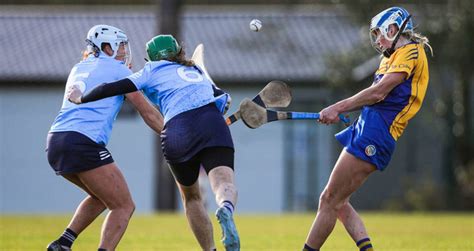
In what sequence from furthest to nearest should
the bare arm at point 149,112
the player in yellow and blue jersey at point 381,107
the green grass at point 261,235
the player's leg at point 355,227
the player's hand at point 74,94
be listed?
the green grass at point 261,235 → the player's leg at point 355,227 → the bare arm at point 149,112 → the player in yellow and blue jersey at point 381,107 → the player's hand at point 74,94

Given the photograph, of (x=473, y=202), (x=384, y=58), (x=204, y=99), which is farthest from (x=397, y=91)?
(x=473, y=202)

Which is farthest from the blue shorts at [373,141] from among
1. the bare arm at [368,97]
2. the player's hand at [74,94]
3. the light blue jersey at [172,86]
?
the player's hand at [74,94]

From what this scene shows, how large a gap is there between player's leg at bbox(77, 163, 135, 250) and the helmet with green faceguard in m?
1.02

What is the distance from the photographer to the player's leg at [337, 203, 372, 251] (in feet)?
32.9

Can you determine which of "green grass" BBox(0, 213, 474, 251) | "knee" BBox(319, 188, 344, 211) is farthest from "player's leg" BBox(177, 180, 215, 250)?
"green grass" BBox(0, 213, 474, 251)

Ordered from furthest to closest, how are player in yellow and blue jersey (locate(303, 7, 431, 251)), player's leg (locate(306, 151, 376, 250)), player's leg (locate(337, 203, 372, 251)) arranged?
player's leg (locate(337, 203, 372, 251))
player's leg (locate(306, 151, 376, 250))
player in yellow and blue jersey (locate(303, 7, 431, 251))

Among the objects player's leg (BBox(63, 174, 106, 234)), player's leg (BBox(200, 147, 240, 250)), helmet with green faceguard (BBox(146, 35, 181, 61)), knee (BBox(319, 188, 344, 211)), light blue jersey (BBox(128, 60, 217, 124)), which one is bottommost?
player's leg (BBox(63, 174, 106, 234))

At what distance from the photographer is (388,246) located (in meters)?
14.2

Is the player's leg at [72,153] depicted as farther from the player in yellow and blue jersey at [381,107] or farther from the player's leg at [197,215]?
the player in yellow and blue jersey at [381,107]

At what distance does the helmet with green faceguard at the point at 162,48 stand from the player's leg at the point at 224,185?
0.93m

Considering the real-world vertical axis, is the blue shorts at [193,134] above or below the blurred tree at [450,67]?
above

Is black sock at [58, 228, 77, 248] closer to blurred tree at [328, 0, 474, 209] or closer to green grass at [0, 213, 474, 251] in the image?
green grass at [0, 213, 474, 251]

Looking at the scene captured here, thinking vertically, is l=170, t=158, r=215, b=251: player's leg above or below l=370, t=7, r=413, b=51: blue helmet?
below

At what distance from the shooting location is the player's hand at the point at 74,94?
9.38m
